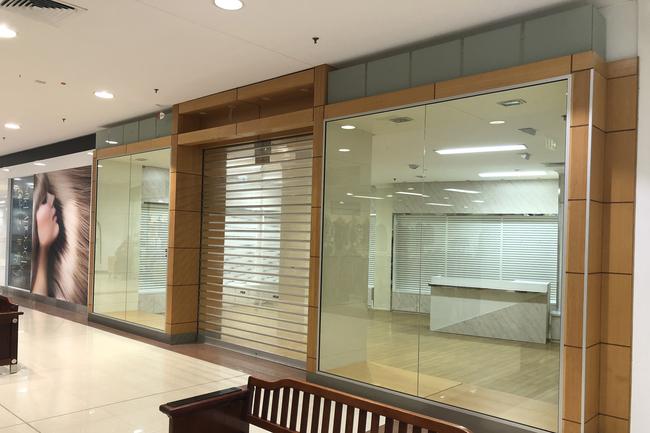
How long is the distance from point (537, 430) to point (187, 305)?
4.73 meters

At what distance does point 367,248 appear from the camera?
4.88m

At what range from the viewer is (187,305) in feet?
23.1

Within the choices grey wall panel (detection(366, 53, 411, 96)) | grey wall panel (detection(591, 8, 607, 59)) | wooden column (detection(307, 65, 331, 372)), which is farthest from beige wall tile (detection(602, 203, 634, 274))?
wooden column (detection(307, 65, 331, 372))

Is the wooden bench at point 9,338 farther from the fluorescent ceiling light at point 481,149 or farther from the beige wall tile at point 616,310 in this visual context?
Answer: the beige wall tile at point 616,310

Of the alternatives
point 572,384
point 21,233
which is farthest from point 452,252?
point 21,233

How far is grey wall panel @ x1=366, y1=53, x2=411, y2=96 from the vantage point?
4.57 meters

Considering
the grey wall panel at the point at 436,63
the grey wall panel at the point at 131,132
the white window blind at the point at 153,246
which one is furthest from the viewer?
the grey wall panel at the point at 131,132

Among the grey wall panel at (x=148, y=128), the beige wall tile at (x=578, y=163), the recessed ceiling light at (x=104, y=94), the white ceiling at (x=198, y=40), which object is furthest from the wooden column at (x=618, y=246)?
the grey wall panel at (x=148, y=128)

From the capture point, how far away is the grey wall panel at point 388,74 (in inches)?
180

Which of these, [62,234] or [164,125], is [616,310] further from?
[62,234]

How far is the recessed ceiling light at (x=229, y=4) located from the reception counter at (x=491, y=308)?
261cm

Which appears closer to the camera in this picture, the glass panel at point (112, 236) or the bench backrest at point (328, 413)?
the bench backrest at point (328, 413)

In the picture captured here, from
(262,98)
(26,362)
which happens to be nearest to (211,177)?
(262,98)

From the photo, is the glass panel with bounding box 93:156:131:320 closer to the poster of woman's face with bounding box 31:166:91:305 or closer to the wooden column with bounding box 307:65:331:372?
the poster of woman's face with bounding box 31:166:91:305
